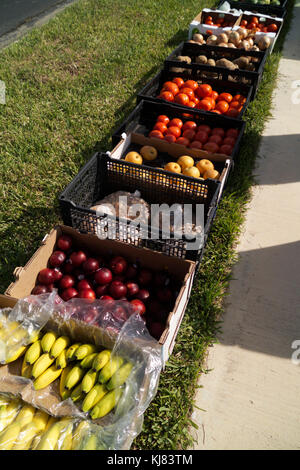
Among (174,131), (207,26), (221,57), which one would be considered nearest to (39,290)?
(174,131)

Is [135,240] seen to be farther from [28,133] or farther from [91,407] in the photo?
[28,133]

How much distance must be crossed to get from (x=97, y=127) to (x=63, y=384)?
12.0 feet

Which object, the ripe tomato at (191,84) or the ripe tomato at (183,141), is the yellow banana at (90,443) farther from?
the ripe tomato at (191,84)

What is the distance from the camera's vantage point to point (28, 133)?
4.70m

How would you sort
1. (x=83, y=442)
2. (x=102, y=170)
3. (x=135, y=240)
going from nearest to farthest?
(x=83, y=442) < (x=135, y=240) < (x=102, y=170)

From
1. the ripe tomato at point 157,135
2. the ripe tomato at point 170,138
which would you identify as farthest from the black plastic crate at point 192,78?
the ripe tomato at point 170,138

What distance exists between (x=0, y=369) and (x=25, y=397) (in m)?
0.32

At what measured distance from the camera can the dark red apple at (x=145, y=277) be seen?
2668mm

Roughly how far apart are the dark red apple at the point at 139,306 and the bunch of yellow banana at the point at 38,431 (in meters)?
0.78

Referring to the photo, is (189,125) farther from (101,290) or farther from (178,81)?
(101,290)

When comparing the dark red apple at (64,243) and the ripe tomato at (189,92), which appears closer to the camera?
the dark red apple at (64,243)

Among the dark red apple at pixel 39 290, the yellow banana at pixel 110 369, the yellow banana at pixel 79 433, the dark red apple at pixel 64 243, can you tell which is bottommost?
the yellow banana at pixel 79 433

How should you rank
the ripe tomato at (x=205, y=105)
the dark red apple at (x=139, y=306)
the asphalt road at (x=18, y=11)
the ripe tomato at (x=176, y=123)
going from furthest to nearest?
the asphalt road at (x=18, y=11) → the ripe tomato at (x=205, y=105) → the ripe tomato at (x=176, y=123) → the dark red apple at (x=139, y=306)

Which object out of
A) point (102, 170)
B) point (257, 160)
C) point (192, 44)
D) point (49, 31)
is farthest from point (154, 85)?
point (49, 31)
